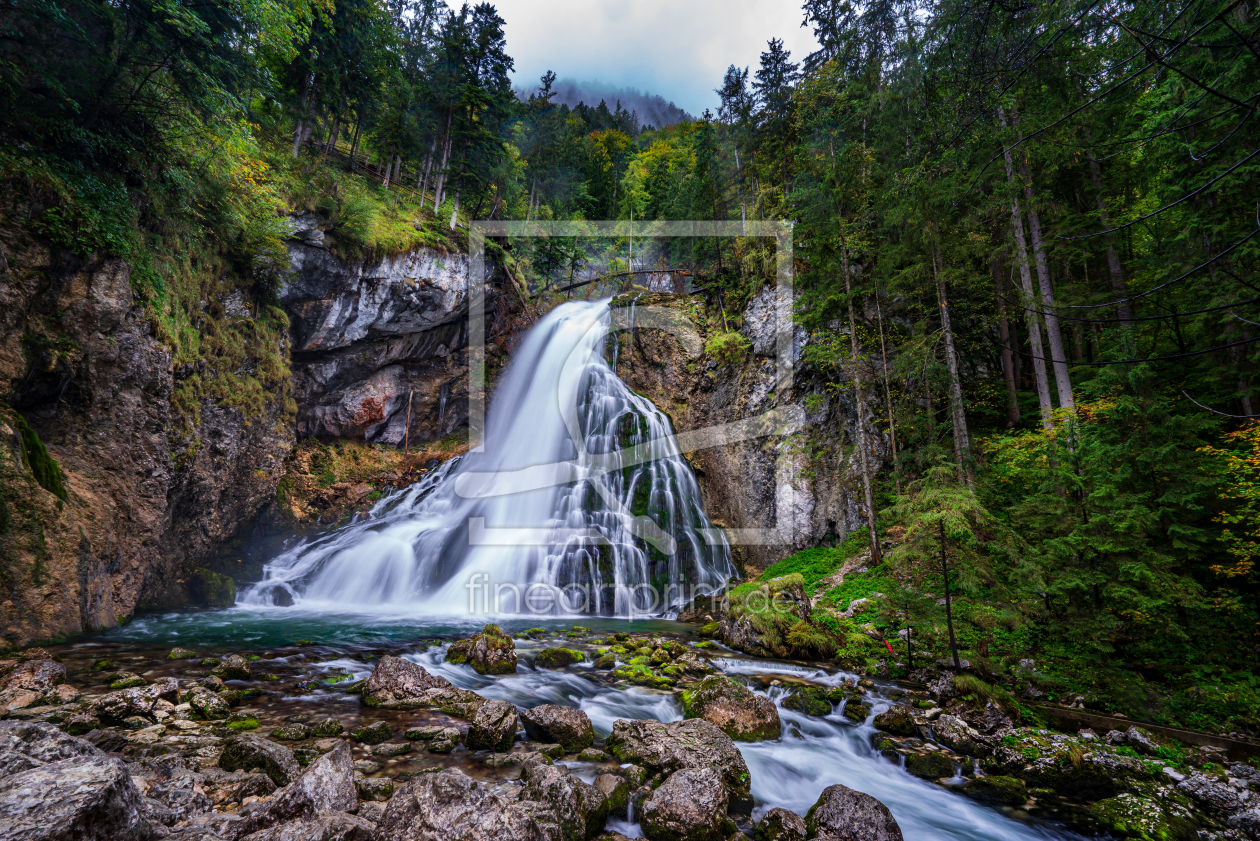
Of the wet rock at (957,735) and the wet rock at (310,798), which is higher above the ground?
the wet rock at (310,798)

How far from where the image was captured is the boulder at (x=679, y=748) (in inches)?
187

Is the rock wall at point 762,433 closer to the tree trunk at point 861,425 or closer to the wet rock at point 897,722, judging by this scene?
the tree trunk at point 861,425

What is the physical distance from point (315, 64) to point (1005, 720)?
2670 centimetres

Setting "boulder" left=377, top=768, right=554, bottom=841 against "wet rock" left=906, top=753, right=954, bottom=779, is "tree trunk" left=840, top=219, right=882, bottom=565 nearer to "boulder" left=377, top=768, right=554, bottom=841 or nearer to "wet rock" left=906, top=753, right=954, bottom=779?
"wet rock" left=906, top=753, right=954, bottom=779

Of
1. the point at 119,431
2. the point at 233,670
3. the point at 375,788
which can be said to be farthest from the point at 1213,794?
the point at 119,431

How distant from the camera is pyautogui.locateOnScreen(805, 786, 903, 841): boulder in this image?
399cm

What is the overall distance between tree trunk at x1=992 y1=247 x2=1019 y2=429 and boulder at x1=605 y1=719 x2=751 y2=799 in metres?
14.2

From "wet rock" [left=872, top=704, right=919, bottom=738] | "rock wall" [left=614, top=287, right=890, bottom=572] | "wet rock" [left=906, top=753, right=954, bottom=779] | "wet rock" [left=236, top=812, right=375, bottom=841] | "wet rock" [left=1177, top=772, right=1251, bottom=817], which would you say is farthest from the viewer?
"rock wall" [left=614, top=287, right=890, bottom=572]

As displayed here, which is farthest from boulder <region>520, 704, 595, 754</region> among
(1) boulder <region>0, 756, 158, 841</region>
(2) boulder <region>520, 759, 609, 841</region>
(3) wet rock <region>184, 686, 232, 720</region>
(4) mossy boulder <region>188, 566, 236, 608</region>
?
(4) mossy boulder <region>188, 566, 236, 608</region>

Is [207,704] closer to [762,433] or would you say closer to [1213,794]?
[1213,794]

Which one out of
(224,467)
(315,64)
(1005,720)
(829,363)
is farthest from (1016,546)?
(315,64)

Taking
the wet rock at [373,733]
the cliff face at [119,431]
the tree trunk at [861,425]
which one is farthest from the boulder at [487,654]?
the tree trunk at [861,425]

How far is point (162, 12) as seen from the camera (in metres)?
8.30

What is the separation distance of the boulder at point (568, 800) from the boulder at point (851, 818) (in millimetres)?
1820
